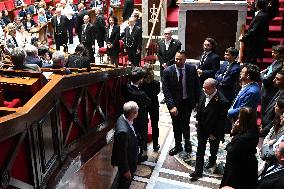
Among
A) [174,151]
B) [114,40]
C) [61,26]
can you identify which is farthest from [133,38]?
[174,151]

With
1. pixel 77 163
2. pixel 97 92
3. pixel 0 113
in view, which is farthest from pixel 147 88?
pixel 0 113

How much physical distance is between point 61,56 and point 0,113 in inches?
71.2

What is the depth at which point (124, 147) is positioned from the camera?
344 centimetres

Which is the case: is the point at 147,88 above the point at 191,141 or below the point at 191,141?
above

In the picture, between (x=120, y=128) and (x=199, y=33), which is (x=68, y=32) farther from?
(x=120, y=128)

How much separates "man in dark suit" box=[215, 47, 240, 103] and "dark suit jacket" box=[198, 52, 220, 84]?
12cm

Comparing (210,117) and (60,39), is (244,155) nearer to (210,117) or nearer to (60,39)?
(210,117)

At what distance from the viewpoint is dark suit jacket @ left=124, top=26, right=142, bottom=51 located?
7.77 meters

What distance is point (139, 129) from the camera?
4480mm

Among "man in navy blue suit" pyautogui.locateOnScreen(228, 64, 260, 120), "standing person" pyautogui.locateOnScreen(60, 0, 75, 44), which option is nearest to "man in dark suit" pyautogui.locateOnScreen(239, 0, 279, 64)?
"man in navy blue suit" pyautogui.locateOnScreen(228, 64, 260, 120)

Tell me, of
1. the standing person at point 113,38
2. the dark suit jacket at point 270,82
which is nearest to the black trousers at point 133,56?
the standing person at point 113,38

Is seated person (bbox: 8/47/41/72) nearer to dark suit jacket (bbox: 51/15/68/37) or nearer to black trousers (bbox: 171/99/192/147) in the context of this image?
black trousers (bbox: 171/99/192/147)

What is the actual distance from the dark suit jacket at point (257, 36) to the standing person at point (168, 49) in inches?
47.4

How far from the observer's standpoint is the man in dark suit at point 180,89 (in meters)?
4.58
